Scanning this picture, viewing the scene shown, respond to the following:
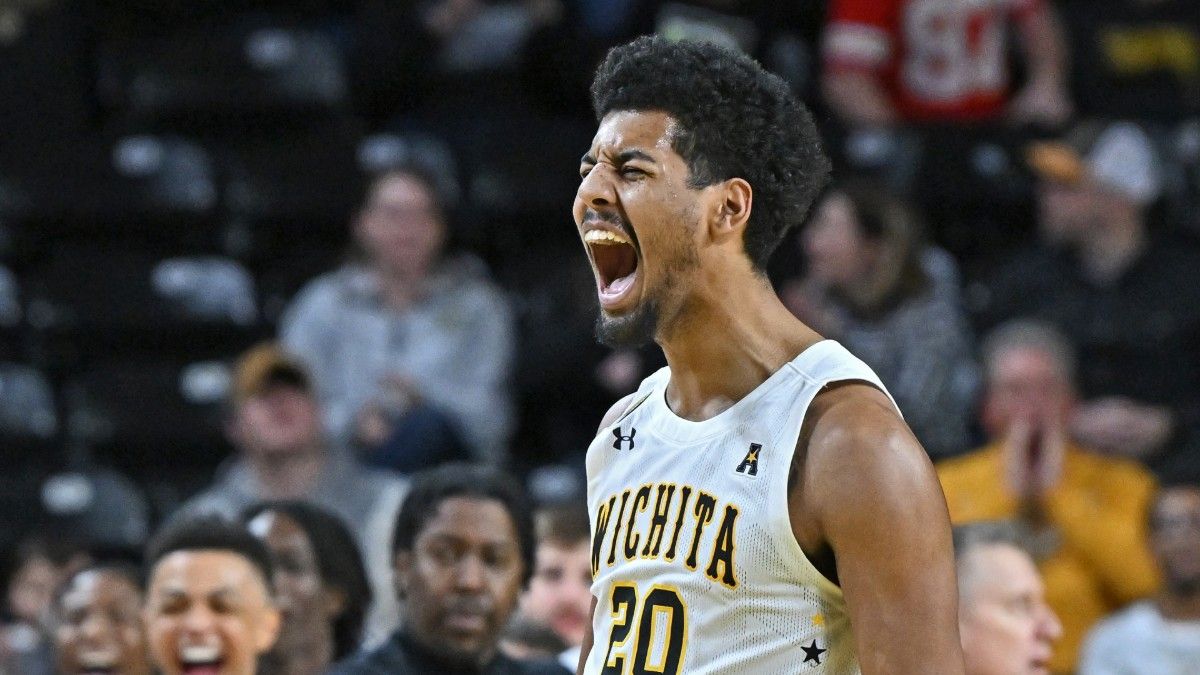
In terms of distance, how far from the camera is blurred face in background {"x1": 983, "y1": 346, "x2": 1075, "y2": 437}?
6555 mm

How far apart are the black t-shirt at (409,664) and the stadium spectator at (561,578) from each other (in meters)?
0.92

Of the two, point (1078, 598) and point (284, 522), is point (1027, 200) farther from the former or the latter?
point (284, 522)

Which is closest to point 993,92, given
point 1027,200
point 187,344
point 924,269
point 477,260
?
point 1027,200

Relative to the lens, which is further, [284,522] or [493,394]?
[493,394]

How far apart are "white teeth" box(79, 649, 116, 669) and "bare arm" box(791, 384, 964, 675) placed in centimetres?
311

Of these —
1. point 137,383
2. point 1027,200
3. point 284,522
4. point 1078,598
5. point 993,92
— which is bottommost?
point 1078,598

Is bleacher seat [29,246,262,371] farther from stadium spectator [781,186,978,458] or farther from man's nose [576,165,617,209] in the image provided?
man's nose [576,165,617,209]

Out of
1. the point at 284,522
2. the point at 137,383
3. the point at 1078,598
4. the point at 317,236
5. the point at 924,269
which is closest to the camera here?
the point at 284,522

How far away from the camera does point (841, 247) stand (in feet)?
23.7

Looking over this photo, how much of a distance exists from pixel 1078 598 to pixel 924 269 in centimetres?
146

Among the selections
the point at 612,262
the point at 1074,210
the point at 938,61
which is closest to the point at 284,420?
the point at 1074,210

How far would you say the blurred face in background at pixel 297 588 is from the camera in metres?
4.98

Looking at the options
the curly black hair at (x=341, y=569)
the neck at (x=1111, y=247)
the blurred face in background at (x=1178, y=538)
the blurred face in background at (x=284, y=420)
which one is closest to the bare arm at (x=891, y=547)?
the curly black hair at (x=341, y=569)

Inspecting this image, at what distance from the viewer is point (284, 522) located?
523 cm
